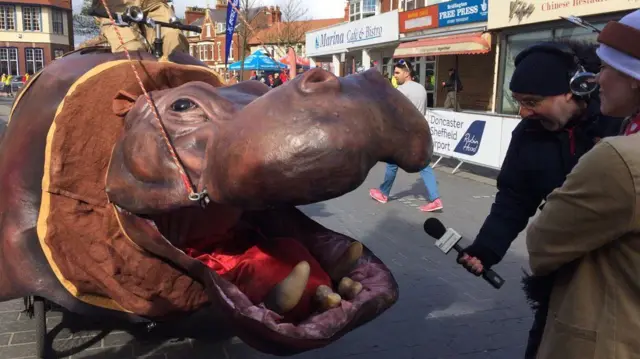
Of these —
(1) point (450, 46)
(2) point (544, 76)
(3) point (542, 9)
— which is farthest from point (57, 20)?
(2) point (544, 76)

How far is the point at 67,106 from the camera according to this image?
2469mm

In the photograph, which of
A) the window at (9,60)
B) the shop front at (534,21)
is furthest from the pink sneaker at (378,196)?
the window at (9,60)

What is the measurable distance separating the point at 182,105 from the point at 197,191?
36 cm

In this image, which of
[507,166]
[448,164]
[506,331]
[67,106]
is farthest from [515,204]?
[448,164]

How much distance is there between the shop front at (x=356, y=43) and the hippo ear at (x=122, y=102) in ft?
58.5

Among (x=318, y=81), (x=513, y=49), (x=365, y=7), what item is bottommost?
(x=318, y=81)

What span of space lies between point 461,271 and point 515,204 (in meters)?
2.38

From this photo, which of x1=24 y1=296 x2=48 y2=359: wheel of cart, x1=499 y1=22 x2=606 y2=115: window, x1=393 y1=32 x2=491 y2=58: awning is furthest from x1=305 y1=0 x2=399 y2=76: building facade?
x1=24 y1=296 x2=48 y2=359: wheel of cart

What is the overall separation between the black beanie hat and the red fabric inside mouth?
1.23 meters

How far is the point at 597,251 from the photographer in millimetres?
1864

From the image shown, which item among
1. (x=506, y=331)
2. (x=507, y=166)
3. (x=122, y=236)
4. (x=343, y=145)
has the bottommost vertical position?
(x=506, y=331)

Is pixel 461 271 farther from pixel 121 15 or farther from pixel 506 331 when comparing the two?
pixel 121 15

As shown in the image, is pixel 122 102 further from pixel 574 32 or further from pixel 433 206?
pixel 574 32

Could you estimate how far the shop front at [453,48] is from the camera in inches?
664
